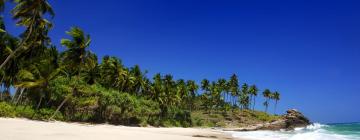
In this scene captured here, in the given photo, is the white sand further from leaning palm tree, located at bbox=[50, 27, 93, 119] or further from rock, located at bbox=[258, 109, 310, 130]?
rock, located at bbox=[258, 109, 310, 130]

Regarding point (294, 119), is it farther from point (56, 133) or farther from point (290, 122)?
point (56, 133)

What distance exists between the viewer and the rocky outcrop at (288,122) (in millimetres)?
72400

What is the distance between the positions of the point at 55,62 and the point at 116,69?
12.9 meters

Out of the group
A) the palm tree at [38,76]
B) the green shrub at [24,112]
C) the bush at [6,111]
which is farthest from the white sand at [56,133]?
the palm tree at [38,76]

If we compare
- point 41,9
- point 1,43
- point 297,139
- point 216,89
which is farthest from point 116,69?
point 216,89

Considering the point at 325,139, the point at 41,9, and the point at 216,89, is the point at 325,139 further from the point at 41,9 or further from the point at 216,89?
the point at 216,89

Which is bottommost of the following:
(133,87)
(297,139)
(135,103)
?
(297,139)

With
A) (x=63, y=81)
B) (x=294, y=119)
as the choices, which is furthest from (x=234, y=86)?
(x=63, y=81)

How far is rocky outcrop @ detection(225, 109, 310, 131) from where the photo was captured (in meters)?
72.4

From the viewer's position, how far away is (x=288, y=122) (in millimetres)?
79062

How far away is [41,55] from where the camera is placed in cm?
4222

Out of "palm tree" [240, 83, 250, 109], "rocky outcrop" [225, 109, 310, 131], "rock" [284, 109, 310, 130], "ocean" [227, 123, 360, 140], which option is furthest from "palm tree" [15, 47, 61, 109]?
"palm tree" [240, 83, 250, 109]

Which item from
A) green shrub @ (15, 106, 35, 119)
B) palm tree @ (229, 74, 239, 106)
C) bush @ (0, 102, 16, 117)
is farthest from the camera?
palm tree @ (229, 74, 239, 106)

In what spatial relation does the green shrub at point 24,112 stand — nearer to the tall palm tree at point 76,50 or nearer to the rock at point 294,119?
the tall palm tree at point 76,50
